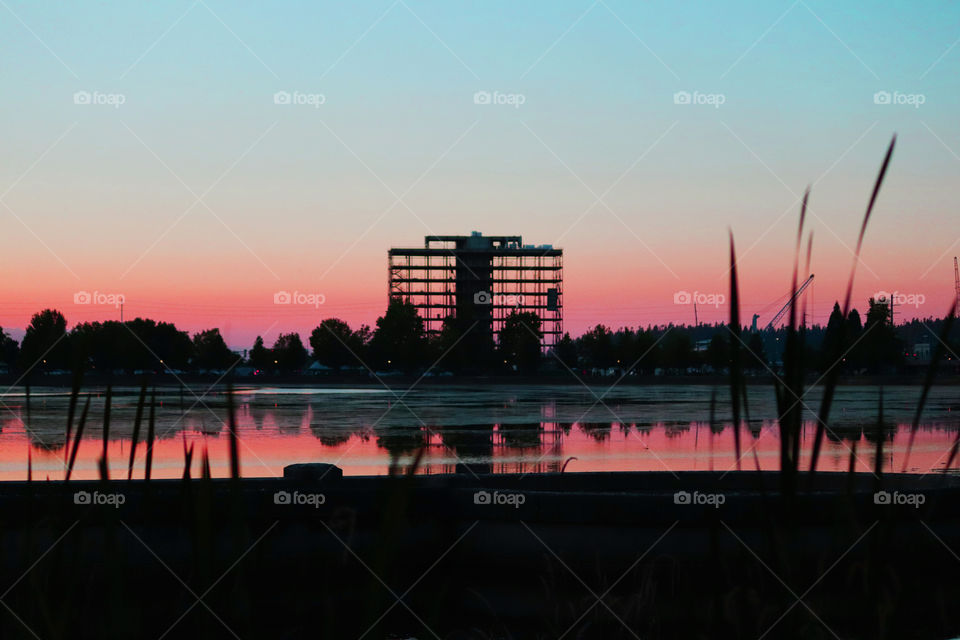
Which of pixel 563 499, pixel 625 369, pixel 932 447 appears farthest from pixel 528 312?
pixel 563 499

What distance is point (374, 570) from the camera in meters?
1.25

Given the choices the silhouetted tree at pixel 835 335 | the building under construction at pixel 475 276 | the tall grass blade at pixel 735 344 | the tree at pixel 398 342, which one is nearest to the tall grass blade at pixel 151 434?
the tall grass blade at pixel 735 344

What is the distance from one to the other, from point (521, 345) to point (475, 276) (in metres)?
40.6

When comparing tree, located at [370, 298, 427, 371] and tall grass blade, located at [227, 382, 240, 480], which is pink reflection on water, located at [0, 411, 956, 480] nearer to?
tall grass blade, located at [227, 382, 240, 480]

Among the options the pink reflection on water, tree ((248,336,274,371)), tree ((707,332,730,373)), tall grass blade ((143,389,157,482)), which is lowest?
the pink reflection on water

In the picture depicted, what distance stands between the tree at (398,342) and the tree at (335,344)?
10.3 ft

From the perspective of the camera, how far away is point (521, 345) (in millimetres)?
123312

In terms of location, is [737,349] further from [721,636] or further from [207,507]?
[207,507]

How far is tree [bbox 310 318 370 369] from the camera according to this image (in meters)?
124

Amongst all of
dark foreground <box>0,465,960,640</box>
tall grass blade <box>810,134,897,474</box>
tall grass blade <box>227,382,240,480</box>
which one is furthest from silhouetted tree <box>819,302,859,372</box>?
dark foreground <box>0,465,960,640</box>

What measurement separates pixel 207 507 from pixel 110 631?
43 cm

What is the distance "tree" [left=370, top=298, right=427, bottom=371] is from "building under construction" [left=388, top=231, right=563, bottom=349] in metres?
33.3

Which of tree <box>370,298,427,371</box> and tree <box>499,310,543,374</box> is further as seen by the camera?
tree <box>499,310,543,374</box>

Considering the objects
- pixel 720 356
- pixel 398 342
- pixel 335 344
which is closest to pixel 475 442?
pixel 720 356
